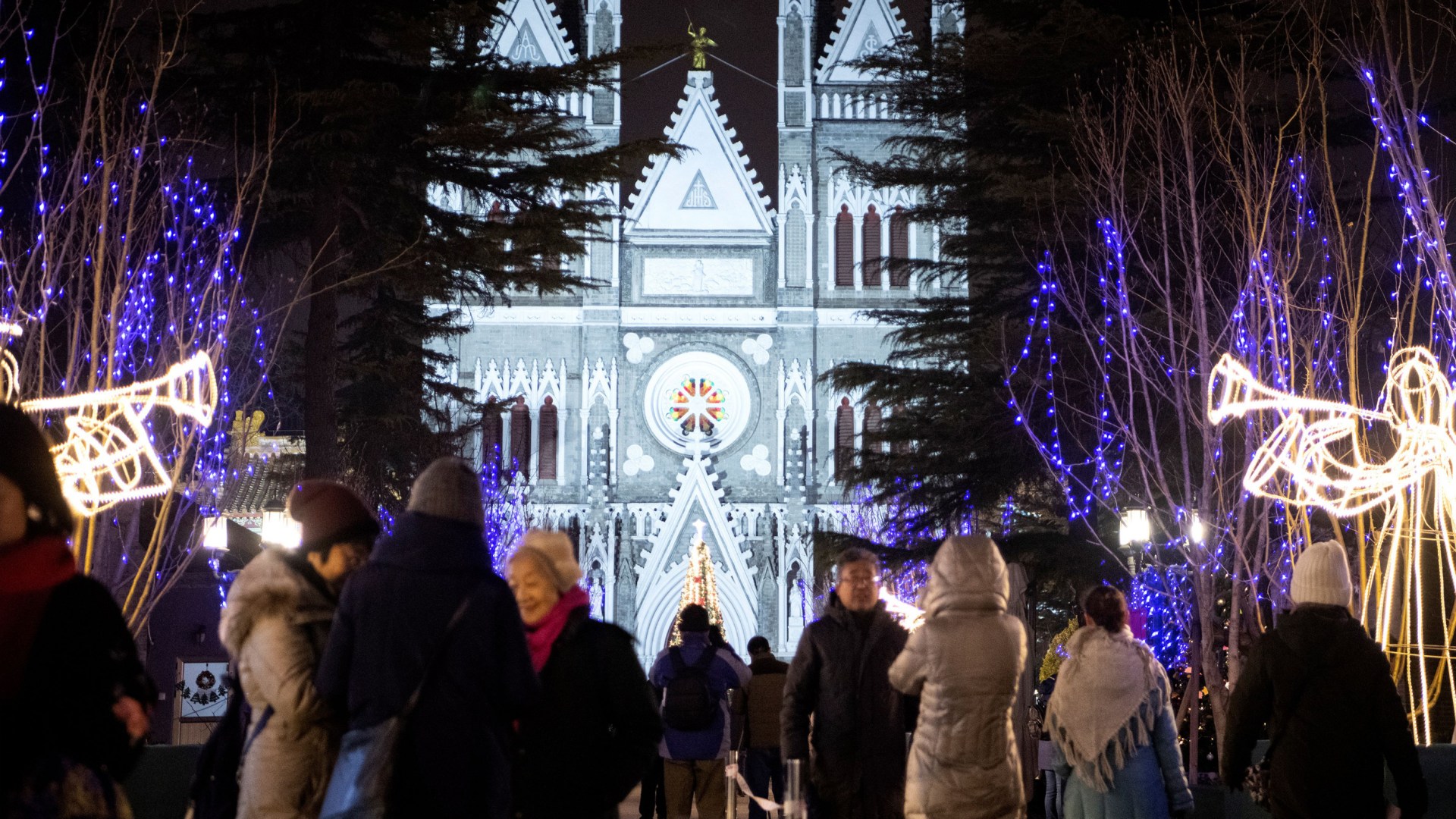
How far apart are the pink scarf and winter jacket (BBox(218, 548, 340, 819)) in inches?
24.8

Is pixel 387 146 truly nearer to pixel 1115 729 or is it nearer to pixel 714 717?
pixel 714 717

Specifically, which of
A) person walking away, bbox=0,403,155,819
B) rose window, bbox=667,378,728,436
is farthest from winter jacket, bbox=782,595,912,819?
rose window, bbox=667,378,728,436

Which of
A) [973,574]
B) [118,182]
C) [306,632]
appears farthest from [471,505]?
[118,182]

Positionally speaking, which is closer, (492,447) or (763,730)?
(763,730)

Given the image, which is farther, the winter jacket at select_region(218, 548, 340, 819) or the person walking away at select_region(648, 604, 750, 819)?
the person walking away at select_region(648, 604, 750, 819)

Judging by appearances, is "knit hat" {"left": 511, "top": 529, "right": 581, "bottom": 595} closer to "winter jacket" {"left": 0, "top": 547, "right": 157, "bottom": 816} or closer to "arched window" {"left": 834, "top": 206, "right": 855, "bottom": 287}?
"winter jacket" {"left": 0, "top": 547, "right": 157, "bottom": 816}

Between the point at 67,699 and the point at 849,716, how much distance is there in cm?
356

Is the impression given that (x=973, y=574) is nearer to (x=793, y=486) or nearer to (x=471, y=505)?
(x=471, y=505)

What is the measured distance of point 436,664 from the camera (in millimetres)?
4035

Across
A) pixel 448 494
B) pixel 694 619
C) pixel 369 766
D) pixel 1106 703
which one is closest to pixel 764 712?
pixel 694 619

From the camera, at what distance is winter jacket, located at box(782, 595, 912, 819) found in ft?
19.6

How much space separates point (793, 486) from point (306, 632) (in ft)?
99.7

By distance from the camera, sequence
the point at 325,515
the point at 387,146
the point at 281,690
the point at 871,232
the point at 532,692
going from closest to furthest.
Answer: the point at 532,692
the point at 281,690
the point at 325,515
the point at 387,146
the point at 871,232

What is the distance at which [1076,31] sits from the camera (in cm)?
1532
